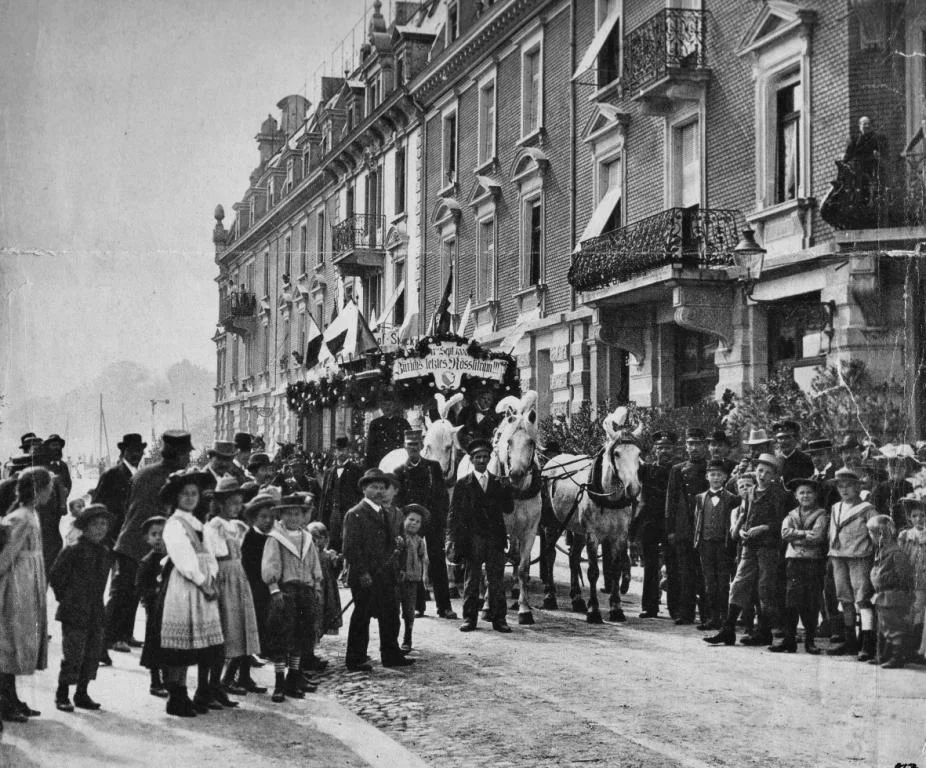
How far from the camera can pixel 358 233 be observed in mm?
27078

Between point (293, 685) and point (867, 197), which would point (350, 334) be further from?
point (293, 685)

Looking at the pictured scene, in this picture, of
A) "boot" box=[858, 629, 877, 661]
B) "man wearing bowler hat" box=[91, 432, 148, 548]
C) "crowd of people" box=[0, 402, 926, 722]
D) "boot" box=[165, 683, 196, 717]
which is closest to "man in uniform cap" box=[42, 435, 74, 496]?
"crowd of people" box=[0, 402, 926, 722]

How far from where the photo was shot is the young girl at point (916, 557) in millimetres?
9570

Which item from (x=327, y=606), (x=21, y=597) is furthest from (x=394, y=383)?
(x=21, y=597)

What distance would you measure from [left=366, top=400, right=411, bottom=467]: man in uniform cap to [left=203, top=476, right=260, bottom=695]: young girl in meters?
8.16

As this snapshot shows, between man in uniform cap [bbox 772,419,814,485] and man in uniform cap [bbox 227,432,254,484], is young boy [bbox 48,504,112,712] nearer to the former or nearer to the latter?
man in uniform cap [bbox 227,432,254,484]

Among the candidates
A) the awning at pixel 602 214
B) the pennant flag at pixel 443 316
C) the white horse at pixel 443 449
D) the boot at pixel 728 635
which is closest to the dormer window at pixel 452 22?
the pennant flag at pixel 443 316

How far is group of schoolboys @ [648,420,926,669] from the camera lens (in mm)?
10016

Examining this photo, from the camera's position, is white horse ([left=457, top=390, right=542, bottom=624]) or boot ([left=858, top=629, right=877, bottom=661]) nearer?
boot ([left=858, top=629, right=877, bottom=661])

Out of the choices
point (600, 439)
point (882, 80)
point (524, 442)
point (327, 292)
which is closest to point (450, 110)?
point (327, 292)

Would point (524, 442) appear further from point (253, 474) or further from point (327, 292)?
point (327, 292)

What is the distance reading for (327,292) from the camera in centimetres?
2797

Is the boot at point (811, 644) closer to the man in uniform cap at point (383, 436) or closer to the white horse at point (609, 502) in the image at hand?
the white horse at point (609, 502)

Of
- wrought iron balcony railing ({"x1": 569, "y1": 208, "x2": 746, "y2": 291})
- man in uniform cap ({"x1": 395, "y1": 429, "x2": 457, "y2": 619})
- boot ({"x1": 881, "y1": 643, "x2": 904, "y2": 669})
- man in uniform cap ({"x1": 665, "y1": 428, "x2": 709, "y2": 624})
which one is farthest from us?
wrought iron balcony railing ({"x1": 569, "y1": 208, "x2": 746, "y2": 291})
